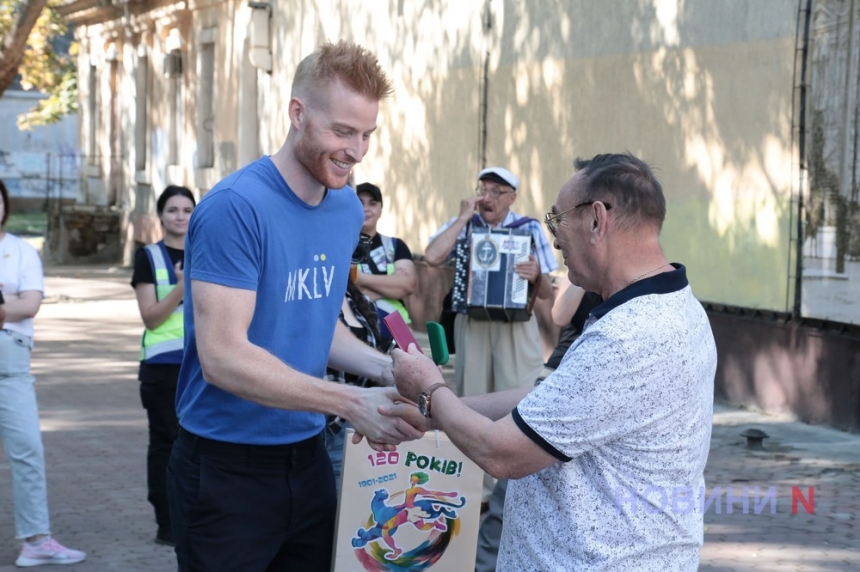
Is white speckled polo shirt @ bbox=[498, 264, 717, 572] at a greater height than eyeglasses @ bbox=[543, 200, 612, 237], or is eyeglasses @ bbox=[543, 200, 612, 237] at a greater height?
eyeglasses @ bbox=[543, 200, 612, 237]

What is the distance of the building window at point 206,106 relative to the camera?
24000 mm

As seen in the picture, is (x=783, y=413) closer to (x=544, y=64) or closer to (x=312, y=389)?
(x=544, y=64)

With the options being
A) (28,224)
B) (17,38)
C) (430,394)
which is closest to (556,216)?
(430,394)

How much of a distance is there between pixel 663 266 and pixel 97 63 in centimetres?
2972

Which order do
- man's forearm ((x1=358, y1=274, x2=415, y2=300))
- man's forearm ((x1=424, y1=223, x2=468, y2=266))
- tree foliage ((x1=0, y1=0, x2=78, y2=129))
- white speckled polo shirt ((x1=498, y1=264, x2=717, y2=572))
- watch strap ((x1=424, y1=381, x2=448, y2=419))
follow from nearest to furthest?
white speckled polo shirt ((x1=498, y1=264, x2=717, y2=572))
watch strap ((x1=424, y1=381, x2=448, y2=419))
man's forearm ((x1=358, y1=274, x2=415, y2=300))
man's forearm ((x1=424, y1=223, x2=468, y2=266))
tree foliage ((x1=0, y1=0, x2=78, y2=129))

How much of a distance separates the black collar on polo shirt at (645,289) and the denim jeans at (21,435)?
4.42 metres

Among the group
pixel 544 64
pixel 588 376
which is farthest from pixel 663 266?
pixel 544 64

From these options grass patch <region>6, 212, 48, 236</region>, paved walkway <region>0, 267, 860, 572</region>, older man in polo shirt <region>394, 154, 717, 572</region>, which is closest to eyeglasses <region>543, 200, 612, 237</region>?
older man in polo shirt <region>394, 154, 717, 572</region>

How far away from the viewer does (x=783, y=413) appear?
10.3 metres

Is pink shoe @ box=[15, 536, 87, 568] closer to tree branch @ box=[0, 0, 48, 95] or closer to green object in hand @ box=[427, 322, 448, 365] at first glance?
green object in hand @ box=[427, 322, 448, 365]

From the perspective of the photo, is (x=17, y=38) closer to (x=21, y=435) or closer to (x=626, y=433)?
(x=21, y=435)

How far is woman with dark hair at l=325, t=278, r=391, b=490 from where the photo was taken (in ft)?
17.4

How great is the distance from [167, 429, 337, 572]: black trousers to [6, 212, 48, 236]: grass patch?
33054 millimetres

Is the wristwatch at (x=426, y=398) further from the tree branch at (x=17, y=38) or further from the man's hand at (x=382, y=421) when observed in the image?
the tree branch at (x=17, y=38)
